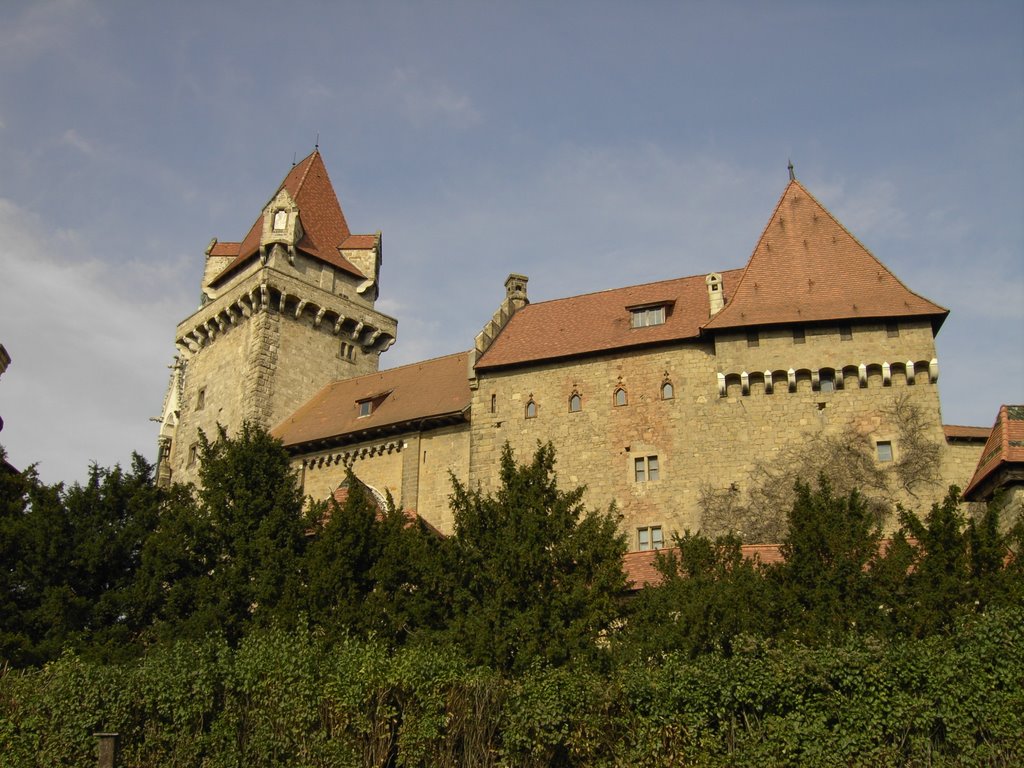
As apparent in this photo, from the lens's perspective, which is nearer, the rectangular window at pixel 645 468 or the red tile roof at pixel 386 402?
the rectangular window at pixel 645 468

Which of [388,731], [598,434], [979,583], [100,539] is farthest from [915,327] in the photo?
[100,539]

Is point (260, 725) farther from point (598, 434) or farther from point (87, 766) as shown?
point (598, 434)

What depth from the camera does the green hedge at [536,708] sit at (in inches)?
600

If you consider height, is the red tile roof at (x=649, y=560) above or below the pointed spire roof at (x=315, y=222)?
below

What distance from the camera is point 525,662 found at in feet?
56.8

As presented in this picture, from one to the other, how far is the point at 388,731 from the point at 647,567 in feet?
28.3

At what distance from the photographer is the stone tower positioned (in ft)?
129

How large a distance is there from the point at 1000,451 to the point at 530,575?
10777 millimetres

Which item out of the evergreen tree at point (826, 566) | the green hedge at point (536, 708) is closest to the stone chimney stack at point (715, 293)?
the evergreen tree at point (826, 566)

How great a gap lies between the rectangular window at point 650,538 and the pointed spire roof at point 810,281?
17.7 feet

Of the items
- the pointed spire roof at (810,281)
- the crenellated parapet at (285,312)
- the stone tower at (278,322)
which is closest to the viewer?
the pointed spire roof at (810,281)

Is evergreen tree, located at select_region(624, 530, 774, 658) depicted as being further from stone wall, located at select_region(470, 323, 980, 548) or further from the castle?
the castle

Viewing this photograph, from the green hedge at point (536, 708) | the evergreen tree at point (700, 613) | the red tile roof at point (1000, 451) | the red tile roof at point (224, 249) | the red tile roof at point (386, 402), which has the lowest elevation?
the green hedge at point (536, 708)

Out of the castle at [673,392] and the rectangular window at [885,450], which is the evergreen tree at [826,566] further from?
the castle at [673,392]
